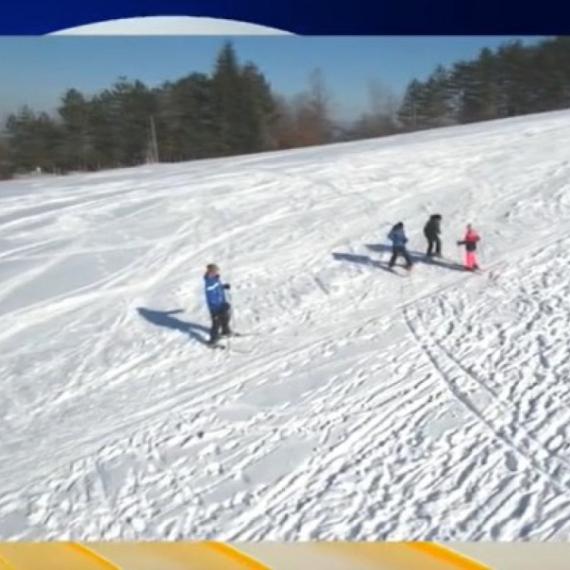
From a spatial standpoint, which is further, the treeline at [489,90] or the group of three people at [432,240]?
the group of three people at [432,240]

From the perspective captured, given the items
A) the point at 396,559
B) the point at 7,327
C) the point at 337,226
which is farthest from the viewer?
the point at 337,226

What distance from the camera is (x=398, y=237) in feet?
6.61

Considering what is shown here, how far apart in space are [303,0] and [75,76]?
0.60 metres

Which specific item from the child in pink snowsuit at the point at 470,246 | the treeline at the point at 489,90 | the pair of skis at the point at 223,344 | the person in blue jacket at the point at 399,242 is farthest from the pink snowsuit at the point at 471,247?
the pair of skis at the point at 223,344

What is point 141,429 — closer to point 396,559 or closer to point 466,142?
point 396,559

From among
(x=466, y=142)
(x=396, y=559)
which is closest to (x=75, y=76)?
(x=466, y=142)

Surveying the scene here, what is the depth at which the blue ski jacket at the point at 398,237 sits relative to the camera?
2008mm

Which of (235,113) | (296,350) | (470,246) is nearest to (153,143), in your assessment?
(235,113)

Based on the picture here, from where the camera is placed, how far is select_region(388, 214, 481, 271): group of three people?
1999mm

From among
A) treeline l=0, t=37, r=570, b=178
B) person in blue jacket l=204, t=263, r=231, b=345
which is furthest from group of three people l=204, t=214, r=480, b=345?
treeline l=0, t=37, r=570, b=178

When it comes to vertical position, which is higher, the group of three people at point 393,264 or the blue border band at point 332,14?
the blue border band at point 332,14

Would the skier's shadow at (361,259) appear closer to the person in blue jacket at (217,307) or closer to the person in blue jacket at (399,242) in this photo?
the person in blue jacket at (399,242)

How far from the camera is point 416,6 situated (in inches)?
71.6

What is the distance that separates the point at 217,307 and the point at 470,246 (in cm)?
69
